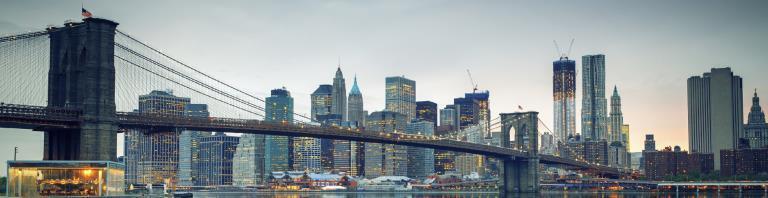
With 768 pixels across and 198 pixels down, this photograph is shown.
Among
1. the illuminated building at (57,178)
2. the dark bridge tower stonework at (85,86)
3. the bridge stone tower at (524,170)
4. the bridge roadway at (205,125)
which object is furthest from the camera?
the bridge stone tower at (524,170)

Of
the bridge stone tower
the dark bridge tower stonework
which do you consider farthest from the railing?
the bridge stone tower

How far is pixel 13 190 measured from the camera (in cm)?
7288

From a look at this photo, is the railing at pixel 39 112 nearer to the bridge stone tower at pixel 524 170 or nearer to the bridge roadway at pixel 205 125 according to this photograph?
the bridge roadway at pixel 205 125

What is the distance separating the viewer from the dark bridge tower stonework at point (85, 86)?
75188mm

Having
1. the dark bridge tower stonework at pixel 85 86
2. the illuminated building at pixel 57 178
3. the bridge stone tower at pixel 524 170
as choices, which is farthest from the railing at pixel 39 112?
the bridge stone tower at pixel 524 170

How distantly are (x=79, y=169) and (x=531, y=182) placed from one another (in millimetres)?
86927

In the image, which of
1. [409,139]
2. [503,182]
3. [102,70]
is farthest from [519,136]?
[102,70]

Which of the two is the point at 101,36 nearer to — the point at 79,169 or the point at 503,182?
the point at 79,169

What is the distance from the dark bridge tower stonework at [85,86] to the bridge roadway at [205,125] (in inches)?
54.1

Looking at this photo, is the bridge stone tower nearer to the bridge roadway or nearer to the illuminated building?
the bridge roadway

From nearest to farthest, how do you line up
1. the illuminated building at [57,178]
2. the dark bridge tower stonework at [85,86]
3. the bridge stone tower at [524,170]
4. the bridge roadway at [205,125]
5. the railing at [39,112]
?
the railing at [39,112] < the bridge roadway at [205,125] < the illuminated building at [57,178] < the dark bridge tower stonework at [85,86] < the bridge stone tower at [524,170]

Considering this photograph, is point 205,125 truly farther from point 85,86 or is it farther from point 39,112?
point 39,112

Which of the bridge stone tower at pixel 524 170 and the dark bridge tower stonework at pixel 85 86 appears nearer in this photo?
the dark bridge tower stonework at pixel 85 86

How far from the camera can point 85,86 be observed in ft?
248
